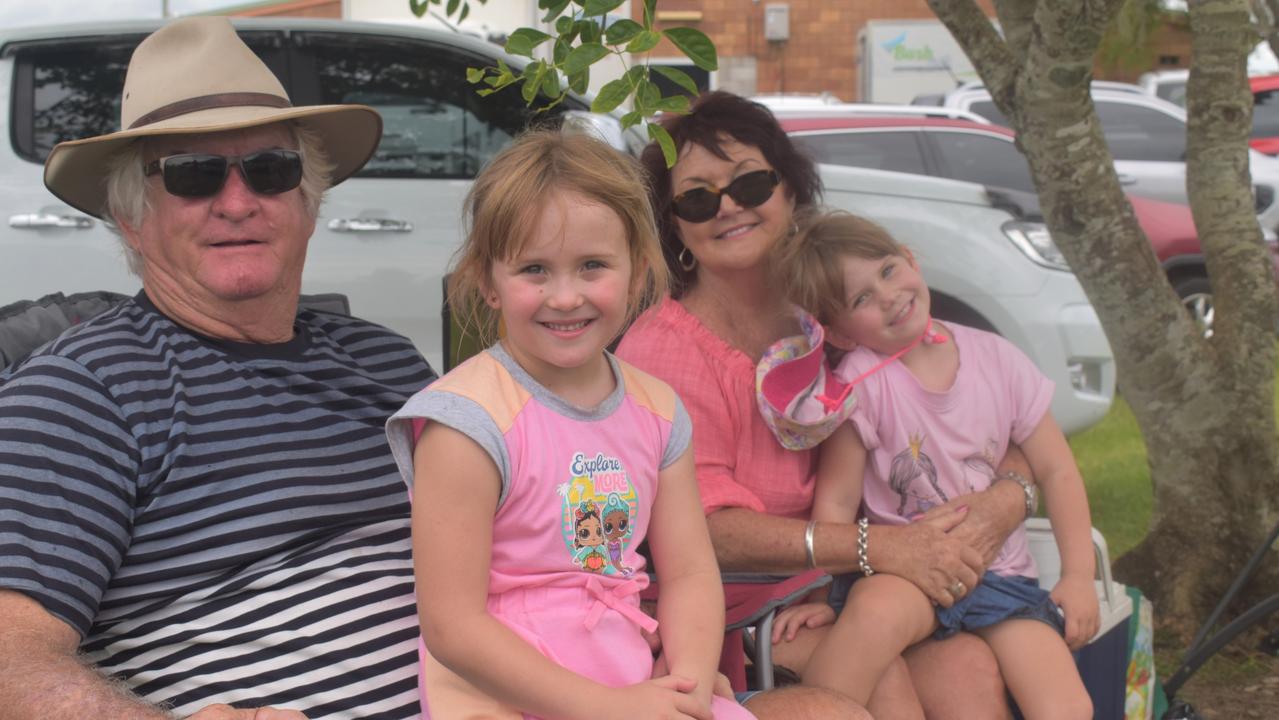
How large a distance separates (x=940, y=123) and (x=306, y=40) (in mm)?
4805

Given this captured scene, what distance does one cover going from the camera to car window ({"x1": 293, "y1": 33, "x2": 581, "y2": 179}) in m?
5.38

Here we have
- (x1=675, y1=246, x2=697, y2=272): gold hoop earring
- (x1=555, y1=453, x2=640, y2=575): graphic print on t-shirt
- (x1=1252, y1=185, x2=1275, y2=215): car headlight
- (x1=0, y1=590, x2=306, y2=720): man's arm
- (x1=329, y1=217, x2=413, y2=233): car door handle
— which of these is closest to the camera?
(x1=0, y1=590, x2=306, y2=720): man's arm

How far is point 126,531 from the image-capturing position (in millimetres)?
1878

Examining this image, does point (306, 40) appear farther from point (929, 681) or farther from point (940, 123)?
point (940, 123)

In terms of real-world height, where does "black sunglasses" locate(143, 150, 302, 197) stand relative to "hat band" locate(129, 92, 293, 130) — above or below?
below

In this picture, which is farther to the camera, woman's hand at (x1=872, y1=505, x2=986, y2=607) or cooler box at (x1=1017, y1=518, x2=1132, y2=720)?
cooler box at (x1=1017, y1=518, x2=1132, y2=720)

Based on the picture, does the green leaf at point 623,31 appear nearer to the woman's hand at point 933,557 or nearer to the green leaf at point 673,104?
the green leaf at point 673,104

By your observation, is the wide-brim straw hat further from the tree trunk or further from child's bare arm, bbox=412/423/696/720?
the tree trunk

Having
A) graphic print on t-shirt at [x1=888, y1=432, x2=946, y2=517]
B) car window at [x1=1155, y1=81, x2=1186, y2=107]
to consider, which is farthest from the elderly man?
car window at [x1=1155, y1=81, x2=1186, y2=107]

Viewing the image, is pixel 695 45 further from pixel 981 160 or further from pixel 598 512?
pixel 981 160

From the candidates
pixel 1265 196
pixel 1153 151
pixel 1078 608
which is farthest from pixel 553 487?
pixel 1153 151

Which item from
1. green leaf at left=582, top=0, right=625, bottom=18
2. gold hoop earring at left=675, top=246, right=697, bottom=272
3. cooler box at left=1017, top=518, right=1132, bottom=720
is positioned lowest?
cooler box at left=1017, top=518, right=1132, bottom=720

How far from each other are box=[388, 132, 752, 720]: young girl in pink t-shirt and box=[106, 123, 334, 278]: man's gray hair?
425mm

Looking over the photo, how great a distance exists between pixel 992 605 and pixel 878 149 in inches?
256
